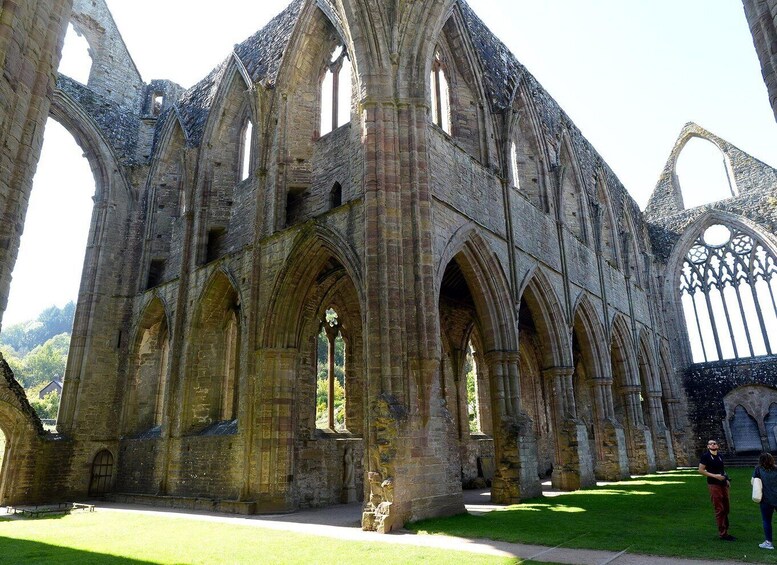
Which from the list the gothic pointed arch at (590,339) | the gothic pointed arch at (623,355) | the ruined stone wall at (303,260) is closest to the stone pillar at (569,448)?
the ruined stone wall at (303,260)

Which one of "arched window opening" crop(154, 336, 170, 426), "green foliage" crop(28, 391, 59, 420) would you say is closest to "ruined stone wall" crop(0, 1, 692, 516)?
"arched window opening" crop(154, 336, 170, 426)

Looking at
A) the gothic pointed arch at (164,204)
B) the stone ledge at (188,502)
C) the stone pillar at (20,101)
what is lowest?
the stone ledge at (188,502)

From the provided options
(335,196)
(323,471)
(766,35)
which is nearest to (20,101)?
(335,196)

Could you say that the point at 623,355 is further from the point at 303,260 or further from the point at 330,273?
the point at 303,260

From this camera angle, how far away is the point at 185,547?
7070mm

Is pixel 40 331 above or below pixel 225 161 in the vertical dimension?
above

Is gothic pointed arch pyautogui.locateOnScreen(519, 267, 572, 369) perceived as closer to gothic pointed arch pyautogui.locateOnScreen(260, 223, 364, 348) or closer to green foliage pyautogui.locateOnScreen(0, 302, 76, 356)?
gothic pointed arch pyautogui.locateOnScreen(260, 223, 364, 348)

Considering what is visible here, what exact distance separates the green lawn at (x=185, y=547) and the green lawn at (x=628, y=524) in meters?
1.52

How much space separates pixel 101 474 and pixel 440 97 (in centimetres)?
1403

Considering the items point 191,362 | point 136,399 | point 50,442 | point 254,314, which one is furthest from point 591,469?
point 50,442

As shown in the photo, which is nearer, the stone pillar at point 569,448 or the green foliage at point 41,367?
the stone pillar at point 569,448

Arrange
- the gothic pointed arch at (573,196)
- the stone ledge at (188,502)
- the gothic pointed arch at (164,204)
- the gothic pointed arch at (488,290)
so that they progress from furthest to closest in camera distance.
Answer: the gothic pointed arch at (573,196)
the gothic pointed arch at (164,204)
the gothic pointed arch at (488,290)
the stone ledge at (188,502)

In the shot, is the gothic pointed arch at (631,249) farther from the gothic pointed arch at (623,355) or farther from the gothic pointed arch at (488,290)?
the gothic pointed arch at (488,290)

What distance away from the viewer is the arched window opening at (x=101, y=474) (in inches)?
606
